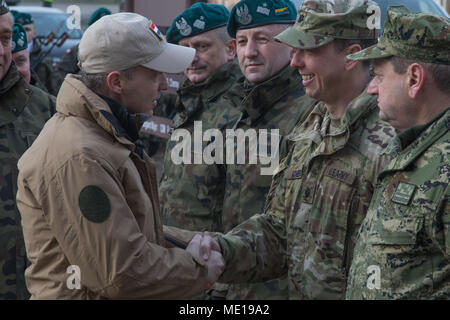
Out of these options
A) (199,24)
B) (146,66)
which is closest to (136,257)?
(146,66)

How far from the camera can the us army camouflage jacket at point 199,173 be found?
5.12 meters

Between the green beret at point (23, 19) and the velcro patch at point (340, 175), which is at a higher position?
the velcro patch at point (340, 175)

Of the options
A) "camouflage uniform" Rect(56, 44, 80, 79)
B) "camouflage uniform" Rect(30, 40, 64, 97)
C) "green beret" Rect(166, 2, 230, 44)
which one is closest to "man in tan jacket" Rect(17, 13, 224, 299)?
"green beret" Rect(166, 2, 230, 44)

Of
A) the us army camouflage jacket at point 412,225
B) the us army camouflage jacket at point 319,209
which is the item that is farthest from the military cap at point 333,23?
the us army camouflage jacket at point 412,225

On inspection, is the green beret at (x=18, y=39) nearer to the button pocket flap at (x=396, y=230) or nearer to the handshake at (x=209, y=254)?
the handshake at (x=209, y=254)

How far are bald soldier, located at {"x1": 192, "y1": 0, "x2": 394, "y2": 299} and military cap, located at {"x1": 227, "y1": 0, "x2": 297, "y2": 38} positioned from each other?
105 centimetres

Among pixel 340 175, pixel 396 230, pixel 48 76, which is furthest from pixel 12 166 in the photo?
pixel 48 76

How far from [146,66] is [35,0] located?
26.0m

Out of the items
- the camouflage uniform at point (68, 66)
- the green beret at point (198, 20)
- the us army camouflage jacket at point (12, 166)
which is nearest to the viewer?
the us army camouflage jacket at point (12, 166)

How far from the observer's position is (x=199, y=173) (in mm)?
5156

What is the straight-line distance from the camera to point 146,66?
11.2 ft

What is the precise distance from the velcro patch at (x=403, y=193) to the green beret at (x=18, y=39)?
4.36 m

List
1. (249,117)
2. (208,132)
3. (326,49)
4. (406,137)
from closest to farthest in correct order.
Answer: (406,137), (326,49), (249,117), (208,132)
